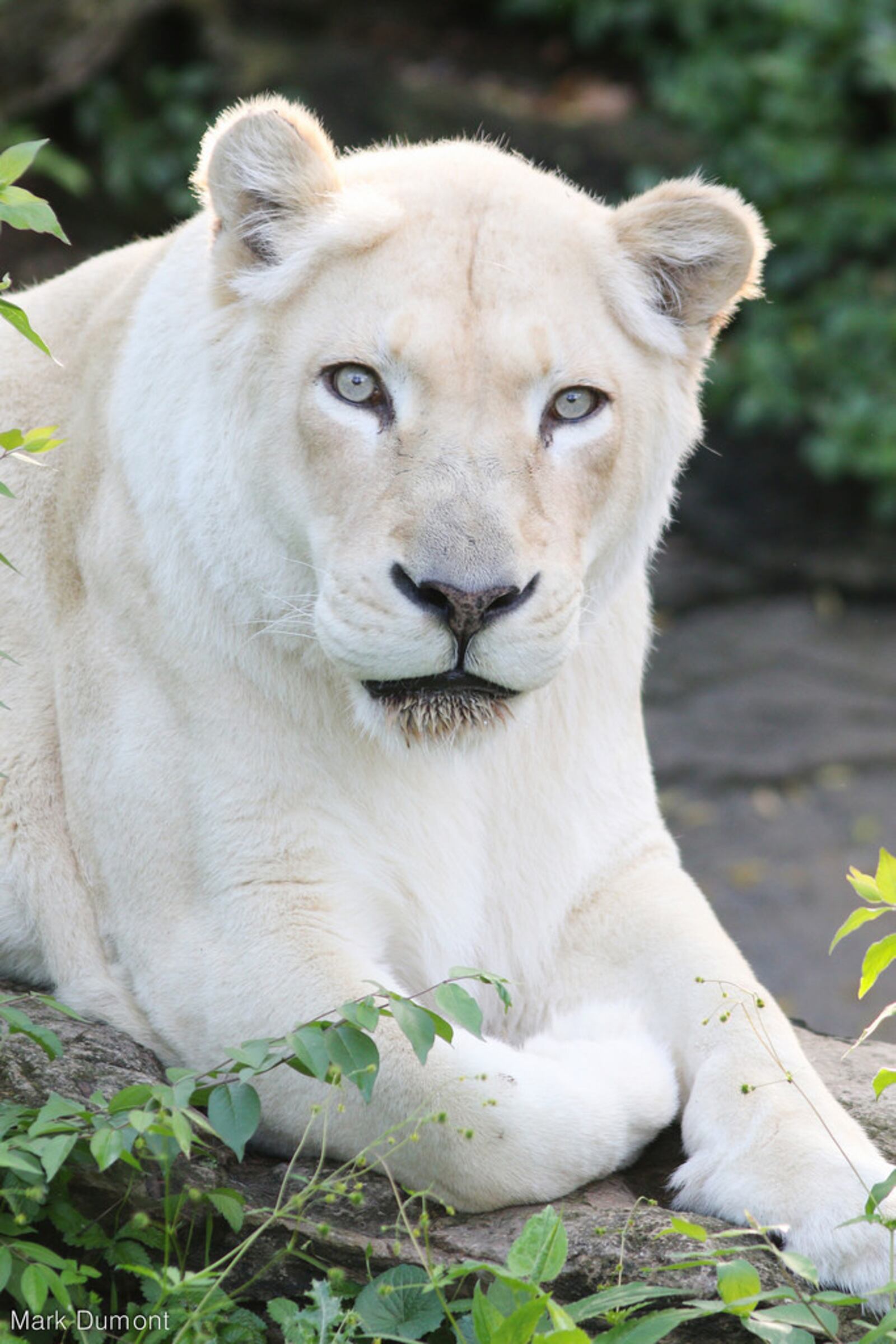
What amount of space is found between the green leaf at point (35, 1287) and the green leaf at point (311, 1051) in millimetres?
478

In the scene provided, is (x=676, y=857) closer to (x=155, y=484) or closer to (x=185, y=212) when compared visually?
(x=155, y=484)

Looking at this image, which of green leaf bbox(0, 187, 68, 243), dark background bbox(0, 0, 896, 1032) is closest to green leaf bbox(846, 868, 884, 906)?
green leaf bbox(0, 187, 68, 243)

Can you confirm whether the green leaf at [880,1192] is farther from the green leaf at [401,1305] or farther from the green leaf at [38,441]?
the green leaf at [38,441]

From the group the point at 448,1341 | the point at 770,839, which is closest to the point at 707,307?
the point at 448,1341

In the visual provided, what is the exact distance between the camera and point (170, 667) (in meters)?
3.28

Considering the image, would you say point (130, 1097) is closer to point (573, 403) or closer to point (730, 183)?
point (573, 403)

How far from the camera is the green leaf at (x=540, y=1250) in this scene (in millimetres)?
2553

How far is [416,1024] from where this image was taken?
2.56m

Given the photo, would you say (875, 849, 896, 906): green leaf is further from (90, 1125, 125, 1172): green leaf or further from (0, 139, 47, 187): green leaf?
(0, 139, 47, 187): green leaf

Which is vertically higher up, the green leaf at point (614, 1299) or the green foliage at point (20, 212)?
the green foliage at point (20, 212)

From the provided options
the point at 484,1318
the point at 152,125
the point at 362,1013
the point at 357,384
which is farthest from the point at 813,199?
the point at 484,1318

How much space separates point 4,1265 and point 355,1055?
604 millimetres

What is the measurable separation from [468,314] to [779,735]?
220 inches

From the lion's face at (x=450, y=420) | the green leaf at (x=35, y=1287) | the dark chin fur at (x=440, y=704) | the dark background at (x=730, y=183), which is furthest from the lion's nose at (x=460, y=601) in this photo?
the dark background at (x=730, y=183)
